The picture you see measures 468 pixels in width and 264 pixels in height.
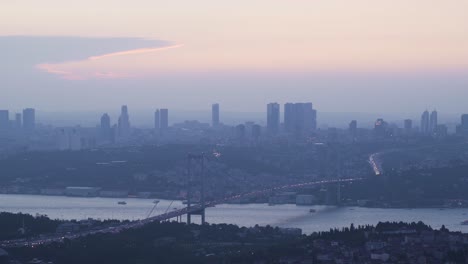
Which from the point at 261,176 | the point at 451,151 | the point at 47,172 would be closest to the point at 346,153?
the point at 451,151

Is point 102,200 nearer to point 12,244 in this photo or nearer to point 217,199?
point 217,199

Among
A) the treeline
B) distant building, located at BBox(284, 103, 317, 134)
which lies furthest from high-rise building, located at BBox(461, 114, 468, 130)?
the treeline

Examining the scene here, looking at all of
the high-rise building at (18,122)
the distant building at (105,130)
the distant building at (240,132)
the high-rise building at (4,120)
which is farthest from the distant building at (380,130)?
the high-rise building at (4,120)

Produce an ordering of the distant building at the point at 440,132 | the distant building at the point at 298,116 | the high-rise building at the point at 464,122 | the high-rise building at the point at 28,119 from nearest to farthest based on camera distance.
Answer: the distant building at the point at 440,132, the high-rise building at the point at 464,122, the distant building at the point at 298,116, the high-rise building at the point at 28,119

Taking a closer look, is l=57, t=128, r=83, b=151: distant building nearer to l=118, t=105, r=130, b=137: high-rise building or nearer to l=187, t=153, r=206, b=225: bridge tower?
l=118, t=105, r=130, b=137: high-rise building

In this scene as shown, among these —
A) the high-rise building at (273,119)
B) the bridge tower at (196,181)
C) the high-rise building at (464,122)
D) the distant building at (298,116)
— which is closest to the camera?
the bridge tower at (196,181)

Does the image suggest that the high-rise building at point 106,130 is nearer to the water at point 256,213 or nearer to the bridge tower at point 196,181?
the bridge tower at point 196,181
